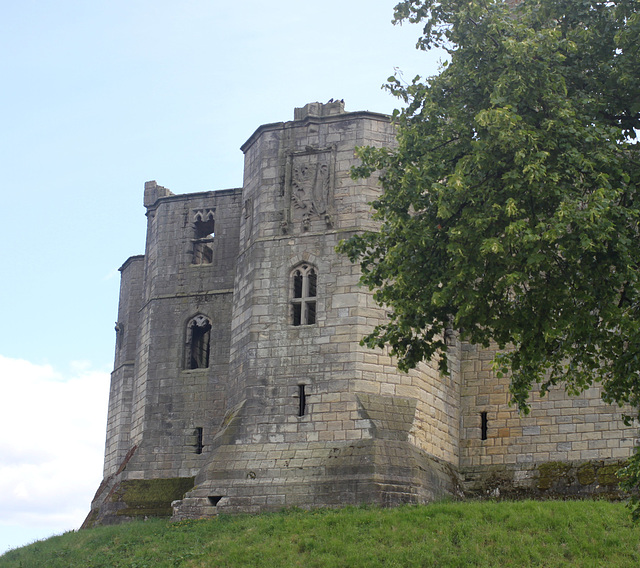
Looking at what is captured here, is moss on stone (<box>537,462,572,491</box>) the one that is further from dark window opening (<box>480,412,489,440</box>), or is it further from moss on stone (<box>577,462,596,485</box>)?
dark window opening (<box>480,412,489,440</box>)

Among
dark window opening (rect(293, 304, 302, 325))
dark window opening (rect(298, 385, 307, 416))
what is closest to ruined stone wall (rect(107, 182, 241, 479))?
dark window opening (rect(293, 304, 302, 325))

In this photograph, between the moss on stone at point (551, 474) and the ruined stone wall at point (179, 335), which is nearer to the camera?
the moss on stone at point (551, 474)

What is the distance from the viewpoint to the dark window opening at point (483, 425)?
27281 millimetres

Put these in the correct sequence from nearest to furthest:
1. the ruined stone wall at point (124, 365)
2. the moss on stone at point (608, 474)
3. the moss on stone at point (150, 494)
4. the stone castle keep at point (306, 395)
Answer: the stone castle keep at point (306, 395) → the moss on stone at point (608, 474) → the moss on stone at point (150, 494) → the ruined stone wall at point (124, 365)

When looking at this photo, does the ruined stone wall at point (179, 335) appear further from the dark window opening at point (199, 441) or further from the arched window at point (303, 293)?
the arched window at point (303, 293)

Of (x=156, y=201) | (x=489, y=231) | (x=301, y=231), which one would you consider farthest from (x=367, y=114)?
(x=489, y=231)

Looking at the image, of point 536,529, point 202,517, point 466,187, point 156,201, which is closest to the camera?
point 466,187

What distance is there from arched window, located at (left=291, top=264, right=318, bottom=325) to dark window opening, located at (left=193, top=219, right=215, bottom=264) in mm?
6106

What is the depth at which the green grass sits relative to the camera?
19859 mm

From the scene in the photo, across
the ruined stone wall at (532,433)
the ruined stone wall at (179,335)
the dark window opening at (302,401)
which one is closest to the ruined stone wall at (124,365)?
the ruined stone wall at (179,335)

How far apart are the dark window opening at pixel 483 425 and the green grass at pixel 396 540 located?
4.65 metres

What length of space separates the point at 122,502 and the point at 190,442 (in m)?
2.47

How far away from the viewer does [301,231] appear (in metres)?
26.7

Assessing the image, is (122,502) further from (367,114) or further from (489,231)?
(489,231)
